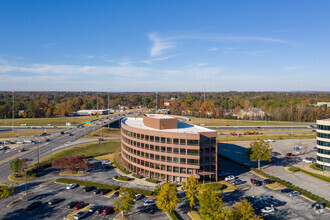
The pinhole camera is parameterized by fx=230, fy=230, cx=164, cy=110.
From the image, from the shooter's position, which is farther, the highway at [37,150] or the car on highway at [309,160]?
the car on highway at [309,160]

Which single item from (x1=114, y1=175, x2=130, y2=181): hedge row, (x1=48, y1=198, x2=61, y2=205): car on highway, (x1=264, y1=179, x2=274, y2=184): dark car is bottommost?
(x1=48, y1=198, x2=61, y2=205): car on highway

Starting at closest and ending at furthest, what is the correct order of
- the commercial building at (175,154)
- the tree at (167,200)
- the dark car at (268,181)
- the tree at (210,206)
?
the tree at (210,206), the tree at (167,200), the commercial building at (175,154), the dark car at (268,181)

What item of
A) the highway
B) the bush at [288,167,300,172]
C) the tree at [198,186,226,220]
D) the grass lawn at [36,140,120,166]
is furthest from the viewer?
the grass lawn at [36,140,120,166]

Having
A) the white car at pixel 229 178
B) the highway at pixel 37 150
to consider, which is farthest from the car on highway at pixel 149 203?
the highway at pixel 37 150

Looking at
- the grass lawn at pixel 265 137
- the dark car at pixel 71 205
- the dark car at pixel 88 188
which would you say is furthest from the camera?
the grass lawn at pixel 265 137

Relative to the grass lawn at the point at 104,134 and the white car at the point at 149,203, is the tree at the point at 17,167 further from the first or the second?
the grass lawn at the point at 104,134

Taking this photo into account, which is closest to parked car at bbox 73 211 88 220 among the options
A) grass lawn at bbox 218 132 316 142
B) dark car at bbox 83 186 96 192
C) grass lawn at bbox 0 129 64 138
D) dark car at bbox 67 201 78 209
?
dark car at bbox 67 201 78 209

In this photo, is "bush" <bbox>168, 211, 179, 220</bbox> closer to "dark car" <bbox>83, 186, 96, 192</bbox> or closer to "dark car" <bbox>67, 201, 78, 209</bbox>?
"dark car" <bbox>67, 201, 78, 209</bbox>
